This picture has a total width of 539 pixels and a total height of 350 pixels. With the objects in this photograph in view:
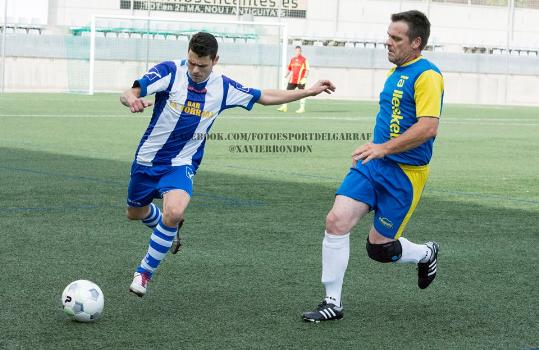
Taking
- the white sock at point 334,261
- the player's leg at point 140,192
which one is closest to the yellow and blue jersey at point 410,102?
the white sock at point 334,261

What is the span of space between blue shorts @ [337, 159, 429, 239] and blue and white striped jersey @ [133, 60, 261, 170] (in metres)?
1.27

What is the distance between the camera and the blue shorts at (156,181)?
668 centimetres

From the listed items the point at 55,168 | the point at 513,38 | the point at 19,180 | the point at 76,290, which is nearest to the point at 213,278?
the point at 76,290

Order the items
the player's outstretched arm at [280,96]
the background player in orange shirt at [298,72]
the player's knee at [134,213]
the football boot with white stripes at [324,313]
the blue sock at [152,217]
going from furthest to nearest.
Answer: the background player in orange shirt at [298,72] → the blue sock at [152,217] → the player's knee at [134,213] → the player's outstretched arm at [280,96] → the football boot with white stripes at [324,313]

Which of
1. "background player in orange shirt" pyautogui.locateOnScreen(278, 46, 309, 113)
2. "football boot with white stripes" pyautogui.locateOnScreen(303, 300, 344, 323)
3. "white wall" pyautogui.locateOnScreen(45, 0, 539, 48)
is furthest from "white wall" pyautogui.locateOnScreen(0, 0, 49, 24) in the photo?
"football boot with white stripes" pyautogui.locateOnScreen(303, 300, 344, 323)

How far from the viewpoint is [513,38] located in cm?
5366

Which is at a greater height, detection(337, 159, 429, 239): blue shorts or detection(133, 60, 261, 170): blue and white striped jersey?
detection(133, 60, 261, 170): blue and white striped jersey

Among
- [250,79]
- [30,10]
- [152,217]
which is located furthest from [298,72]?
[152,217]

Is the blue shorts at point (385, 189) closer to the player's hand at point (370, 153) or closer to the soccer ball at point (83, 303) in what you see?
the player's hand at point (370, 153)

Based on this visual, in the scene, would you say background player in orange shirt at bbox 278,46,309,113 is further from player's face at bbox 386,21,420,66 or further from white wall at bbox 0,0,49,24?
player's face at bbox 386,21,420,66

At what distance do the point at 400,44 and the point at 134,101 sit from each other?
5.30 ft

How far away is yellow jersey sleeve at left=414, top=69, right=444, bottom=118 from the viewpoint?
5852 mm

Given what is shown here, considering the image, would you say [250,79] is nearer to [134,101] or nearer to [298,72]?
[298,72]

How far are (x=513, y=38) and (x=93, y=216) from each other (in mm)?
47181
